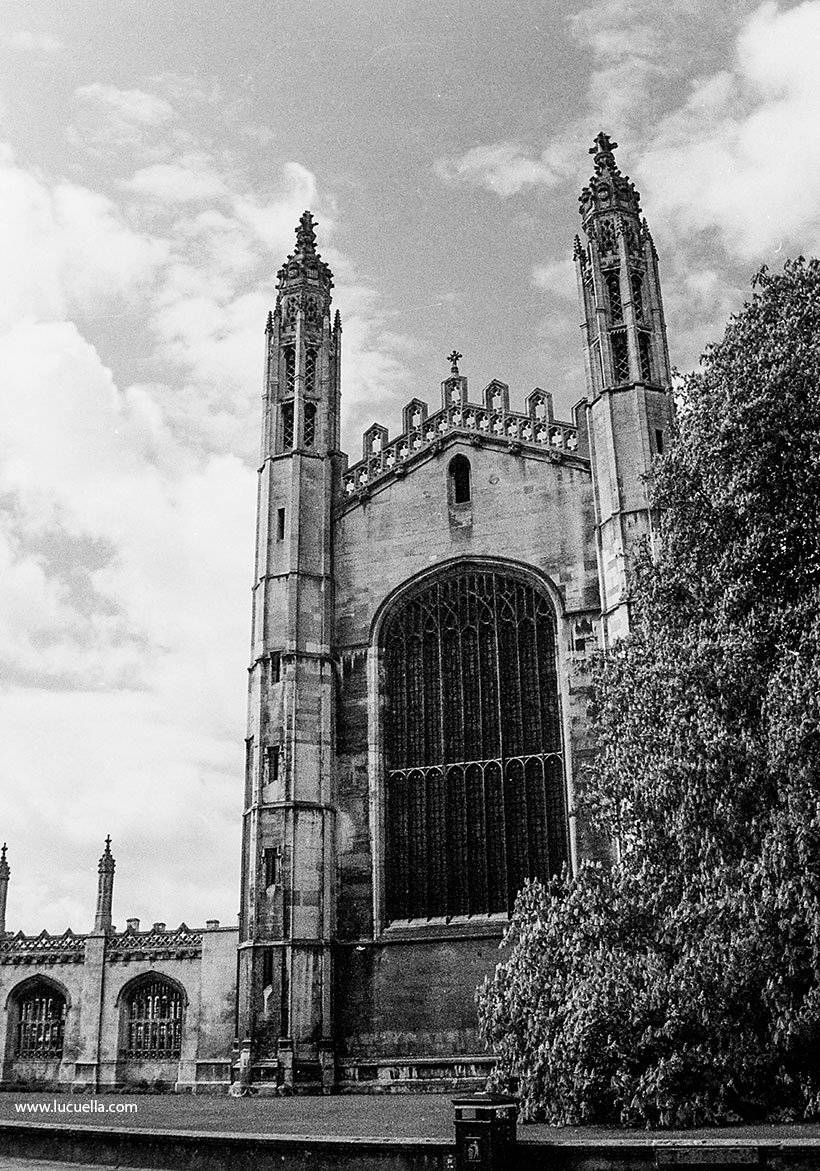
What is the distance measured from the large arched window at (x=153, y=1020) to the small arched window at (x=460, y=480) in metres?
14.9

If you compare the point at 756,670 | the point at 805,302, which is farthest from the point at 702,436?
the point at 756,670

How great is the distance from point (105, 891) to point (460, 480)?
610 inches

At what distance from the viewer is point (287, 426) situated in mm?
32281

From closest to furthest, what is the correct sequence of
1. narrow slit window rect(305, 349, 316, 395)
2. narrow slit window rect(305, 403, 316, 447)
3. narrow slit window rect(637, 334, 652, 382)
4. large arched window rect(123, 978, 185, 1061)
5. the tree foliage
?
the tree foliage
narrow slit window rect(637, 334, 652, 382)
large arched window rect(123, 978, 185, 1061)
narrow slit window rect(305, 403, 316, 447)
narrow slit window rect(305, 349, 316, 395)

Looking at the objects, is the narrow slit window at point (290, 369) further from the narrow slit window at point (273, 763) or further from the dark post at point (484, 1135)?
the dark post at point (484, 1135)

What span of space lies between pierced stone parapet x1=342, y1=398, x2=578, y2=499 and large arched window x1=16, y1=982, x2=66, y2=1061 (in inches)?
648

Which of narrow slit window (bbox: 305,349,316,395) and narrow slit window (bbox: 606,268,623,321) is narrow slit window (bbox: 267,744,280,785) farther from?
narrow slit window (bbox: 606,268,623,321)

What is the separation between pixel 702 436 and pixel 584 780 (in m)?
9.69

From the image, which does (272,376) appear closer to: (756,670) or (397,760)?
(397,760)

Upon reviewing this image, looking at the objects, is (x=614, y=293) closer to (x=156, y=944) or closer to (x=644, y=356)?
(x=644, y=356)

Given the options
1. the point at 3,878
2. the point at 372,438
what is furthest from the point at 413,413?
the point at 3,878

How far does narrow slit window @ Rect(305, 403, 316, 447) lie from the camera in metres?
32.0

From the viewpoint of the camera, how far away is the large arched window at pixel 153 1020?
31641mm

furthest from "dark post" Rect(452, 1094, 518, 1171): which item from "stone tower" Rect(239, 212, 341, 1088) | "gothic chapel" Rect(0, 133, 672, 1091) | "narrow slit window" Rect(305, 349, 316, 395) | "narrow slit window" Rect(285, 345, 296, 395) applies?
"narrow slit window" Rect(285, 345, 296, 395)
